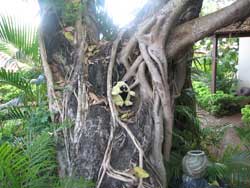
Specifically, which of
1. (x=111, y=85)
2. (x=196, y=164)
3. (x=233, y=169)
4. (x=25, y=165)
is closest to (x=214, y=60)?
(x=233, y=169)

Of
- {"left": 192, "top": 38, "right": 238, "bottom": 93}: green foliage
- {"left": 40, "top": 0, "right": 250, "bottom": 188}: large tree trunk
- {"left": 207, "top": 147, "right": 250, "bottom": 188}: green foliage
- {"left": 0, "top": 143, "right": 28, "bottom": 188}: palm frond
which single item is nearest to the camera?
{"left": 0, "top": 143, "right": 28, "bottom": 188}: palm frond

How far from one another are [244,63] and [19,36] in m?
6.85

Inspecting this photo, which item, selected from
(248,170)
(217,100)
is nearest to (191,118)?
(248,170)

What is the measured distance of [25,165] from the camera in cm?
144

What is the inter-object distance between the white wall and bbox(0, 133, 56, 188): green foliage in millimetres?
7112

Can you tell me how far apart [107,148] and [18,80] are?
0.87 m

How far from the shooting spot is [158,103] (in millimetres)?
1697

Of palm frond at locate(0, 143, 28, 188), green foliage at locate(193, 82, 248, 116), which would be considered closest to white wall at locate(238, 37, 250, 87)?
green foliage at locate(193, 82, 248, 116)

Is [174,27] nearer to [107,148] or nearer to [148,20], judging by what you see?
[148,20]

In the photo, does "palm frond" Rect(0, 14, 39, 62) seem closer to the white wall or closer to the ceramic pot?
the ceramic pot

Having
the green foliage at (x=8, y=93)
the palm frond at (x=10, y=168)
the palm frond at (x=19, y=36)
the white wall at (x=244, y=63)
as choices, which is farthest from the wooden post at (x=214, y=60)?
the palm frond at (x=10, y=168)

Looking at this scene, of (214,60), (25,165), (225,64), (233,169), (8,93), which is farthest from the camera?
(225,64)

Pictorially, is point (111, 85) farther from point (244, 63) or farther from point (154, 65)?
point (244, 63)

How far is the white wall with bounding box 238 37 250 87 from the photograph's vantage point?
7762 mm
